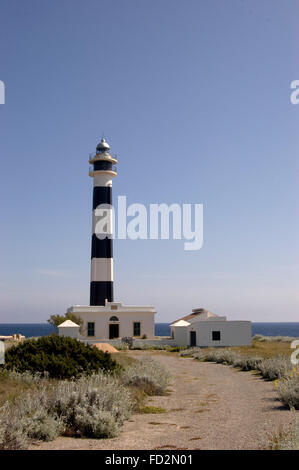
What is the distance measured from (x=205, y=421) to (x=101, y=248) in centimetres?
3105

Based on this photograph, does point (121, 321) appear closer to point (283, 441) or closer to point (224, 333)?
point (224, 333)

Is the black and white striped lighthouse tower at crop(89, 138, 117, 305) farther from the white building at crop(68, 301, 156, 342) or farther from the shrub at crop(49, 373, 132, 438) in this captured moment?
the shrub at crop(49, 373, 132, 438)

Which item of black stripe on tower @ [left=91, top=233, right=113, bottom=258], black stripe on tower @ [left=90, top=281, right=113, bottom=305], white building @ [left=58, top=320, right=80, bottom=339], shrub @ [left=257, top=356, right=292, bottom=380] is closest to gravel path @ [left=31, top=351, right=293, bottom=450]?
shrub @ [left=257, top=356, right=292, bottom=380]

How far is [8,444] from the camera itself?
645 cm

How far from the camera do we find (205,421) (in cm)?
884

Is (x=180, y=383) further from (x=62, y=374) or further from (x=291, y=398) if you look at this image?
(x=291, y=398)

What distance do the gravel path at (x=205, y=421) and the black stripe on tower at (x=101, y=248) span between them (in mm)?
25163

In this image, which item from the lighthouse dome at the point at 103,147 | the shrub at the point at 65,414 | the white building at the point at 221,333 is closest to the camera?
the shrub at the point at 65,414

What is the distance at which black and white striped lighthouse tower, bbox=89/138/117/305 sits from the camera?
3934 centimetres

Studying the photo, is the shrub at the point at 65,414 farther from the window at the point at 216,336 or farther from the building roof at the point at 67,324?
the building roof at the point at 67,324

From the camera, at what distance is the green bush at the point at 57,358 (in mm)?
12266

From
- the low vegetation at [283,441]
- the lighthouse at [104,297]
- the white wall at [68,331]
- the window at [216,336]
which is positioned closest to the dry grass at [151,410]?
the low vegetation at [283,441]

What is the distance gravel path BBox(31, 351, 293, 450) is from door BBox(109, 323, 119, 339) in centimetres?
2420
